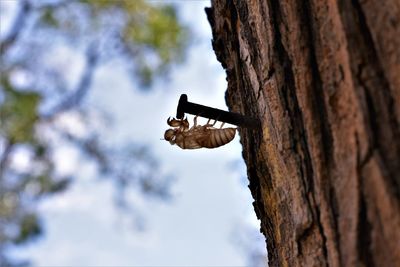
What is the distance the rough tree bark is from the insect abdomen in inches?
15.2

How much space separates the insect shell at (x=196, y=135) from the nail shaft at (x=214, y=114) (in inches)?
11.4

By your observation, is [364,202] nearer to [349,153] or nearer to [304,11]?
[349,153]

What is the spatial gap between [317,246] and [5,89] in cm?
1333

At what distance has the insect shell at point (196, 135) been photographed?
6.89 feet

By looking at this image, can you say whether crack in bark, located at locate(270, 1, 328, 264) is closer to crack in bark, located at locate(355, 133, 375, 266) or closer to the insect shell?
crack in bark, located at locate(355, 133, 375, 266)

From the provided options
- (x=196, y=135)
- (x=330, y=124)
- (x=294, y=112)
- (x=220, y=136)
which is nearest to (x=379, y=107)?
(x=330, y=124)

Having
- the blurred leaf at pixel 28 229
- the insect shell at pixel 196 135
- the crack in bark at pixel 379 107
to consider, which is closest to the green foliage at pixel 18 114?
the blurred leaf at pixel 28 229

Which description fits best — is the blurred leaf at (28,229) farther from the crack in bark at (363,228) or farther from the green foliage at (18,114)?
the crack in bark at (363,228)

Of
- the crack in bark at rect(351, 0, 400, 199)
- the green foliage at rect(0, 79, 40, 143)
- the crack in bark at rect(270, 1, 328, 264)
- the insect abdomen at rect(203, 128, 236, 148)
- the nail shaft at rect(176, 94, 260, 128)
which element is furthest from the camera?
the green foliage at rect(0, 79, 40, 143)

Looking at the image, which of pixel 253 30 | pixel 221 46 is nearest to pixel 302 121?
pixel 253 30

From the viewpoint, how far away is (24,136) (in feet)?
45.3

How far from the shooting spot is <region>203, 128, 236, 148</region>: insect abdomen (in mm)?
2090

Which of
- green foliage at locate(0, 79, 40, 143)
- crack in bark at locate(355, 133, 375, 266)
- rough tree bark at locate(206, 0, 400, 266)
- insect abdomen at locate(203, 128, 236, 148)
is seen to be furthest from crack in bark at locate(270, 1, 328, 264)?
green foliage at locate(0, 79, 40, 143)

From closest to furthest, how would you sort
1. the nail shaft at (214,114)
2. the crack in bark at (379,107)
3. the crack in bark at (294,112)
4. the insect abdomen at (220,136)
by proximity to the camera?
the crack in bark at (379,107)
the crack in bark at (294,112)
the nail shaft at (214,114)
the insect abdomen at (220,136)
